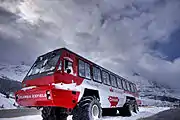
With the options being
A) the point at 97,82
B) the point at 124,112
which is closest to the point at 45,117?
the point at 97,82

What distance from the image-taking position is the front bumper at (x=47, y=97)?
7.34 meters

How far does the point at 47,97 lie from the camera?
24.1 feet

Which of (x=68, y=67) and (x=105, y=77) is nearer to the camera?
(x=68, y=67)

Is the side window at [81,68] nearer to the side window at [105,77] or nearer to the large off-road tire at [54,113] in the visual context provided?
the large off-road tire at [54,113]

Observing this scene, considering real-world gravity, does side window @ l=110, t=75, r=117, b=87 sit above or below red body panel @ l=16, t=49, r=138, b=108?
above

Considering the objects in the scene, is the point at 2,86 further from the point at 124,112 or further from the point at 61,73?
the point at 61,73

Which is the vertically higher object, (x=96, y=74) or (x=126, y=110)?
(x=96, y=74)

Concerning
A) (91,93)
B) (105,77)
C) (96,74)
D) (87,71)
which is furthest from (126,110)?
(87,71)

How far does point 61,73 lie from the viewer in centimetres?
789

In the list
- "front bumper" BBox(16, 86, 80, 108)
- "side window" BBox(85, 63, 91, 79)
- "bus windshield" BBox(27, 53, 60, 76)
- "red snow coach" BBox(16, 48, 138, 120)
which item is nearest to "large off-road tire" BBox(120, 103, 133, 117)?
"red snow coach" BBox(16, 48, 138, 120)

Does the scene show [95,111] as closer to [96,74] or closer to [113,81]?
[96,74]

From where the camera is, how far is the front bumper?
7.34 m

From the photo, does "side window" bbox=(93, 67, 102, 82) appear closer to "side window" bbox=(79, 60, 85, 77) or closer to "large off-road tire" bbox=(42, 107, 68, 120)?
"side window" bbox=(79, 60, 85, 77)

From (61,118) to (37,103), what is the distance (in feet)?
7.20
